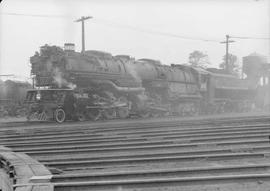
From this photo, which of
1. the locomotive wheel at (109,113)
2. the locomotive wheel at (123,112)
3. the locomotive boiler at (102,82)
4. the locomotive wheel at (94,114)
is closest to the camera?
the locomotive boiler at (102,82)

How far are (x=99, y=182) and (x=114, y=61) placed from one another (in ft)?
50.0

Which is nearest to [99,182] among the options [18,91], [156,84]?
[156,84]

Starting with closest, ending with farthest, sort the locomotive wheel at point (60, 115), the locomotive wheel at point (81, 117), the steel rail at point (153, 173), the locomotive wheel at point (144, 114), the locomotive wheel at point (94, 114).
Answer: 1. the steel rail at point (153, 173)
2. the locomotive wheel at point (60, 115)
3. the locomotive wheel at point (81, 117)
4. the locomotive wheel at point (94, 114)
5. the locomotive wheel at point (144, 114)

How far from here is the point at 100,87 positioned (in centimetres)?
1838

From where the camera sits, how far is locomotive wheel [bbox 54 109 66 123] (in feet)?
55.4

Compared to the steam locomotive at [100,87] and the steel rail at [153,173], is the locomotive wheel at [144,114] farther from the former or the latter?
the steel rail at [153,173]

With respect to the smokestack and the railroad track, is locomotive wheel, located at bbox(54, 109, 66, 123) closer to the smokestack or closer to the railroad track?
the smokestack

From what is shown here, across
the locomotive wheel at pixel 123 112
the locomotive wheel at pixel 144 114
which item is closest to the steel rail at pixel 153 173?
the locomotive wheel at pixel 123 112

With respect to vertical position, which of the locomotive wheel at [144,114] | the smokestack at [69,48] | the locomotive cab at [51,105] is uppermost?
the smokestack at [69,48]

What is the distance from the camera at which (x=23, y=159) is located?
6.18 m

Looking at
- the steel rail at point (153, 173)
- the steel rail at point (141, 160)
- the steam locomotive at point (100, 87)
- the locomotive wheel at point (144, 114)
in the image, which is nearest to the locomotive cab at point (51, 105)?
the steam locomotive at point (100, 87)

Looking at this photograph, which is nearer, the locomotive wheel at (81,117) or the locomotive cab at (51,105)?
the locomotive cab at (51,105)

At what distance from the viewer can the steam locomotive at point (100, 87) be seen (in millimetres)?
17188

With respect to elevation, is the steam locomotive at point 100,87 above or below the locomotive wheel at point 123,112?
above
